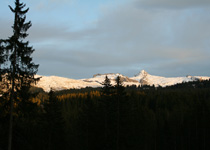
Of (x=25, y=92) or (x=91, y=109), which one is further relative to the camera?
(x=91, y=109)

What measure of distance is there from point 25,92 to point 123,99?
53.2 feet

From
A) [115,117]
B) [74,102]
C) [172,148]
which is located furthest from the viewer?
[74,102]

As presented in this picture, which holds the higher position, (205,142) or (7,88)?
(7,88)

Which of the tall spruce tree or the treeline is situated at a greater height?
the tall spruce tree

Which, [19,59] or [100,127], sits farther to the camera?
[100,127]

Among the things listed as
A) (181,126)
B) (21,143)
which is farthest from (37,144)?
(181,126)

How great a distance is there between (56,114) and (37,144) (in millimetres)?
9609

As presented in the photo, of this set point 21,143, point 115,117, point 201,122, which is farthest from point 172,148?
point 21,143

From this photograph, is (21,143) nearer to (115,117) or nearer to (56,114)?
(115,117)

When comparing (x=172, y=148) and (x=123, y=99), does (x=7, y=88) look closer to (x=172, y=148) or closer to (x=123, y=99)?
(x=123, y=99)

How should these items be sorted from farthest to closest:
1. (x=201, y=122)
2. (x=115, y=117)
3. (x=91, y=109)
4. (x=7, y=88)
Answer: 1. (x=201, y=122)
2. (x=91, y=109)
3. (x=115, y=117)
4. (x=7, y=88)

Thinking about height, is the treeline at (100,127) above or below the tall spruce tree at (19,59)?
below

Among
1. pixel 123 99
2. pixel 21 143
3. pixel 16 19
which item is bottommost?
pixel 21 143

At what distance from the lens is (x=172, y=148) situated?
219ft
